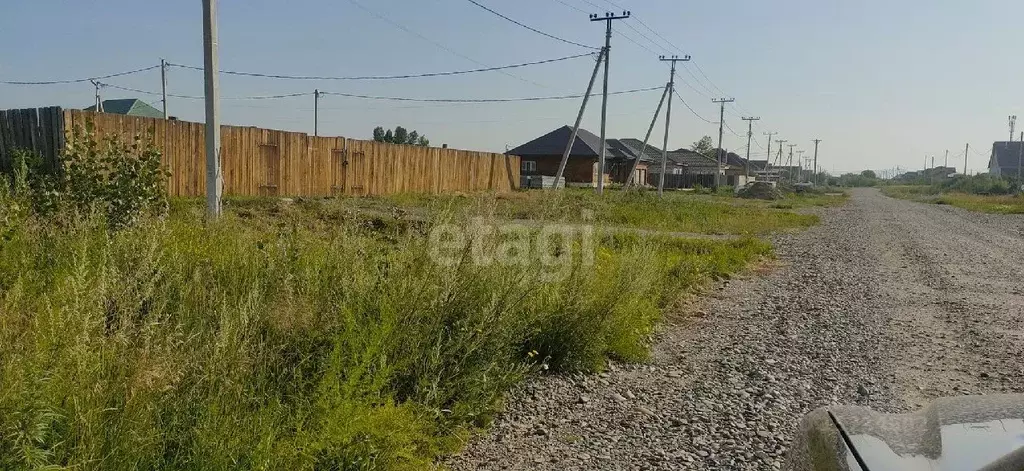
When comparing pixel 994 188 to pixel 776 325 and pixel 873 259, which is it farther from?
pixel 776 325

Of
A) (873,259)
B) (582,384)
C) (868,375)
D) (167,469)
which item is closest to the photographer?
(167,469)

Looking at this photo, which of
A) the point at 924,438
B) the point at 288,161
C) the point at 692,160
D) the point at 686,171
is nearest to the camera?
the point at 924,438

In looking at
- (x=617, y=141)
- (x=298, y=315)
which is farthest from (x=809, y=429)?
(x=617, y=141)

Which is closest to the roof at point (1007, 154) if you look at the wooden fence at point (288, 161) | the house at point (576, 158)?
the house at point (576, 158)

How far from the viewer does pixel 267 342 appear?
3.48 meters

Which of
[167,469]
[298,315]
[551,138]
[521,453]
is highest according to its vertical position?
[551,138]

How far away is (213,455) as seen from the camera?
2605 millimetres

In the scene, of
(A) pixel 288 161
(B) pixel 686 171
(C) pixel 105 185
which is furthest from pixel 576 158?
(C) pixel 105 185

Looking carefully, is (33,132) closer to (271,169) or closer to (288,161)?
(271,169)

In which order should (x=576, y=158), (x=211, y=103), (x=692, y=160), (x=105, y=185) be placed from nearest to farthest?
(x=105, y=185) → (x=211, y=103) → (x=576, y=158) → (x=692, y=160)

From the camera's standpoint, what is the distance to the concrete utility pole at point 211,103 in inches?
334

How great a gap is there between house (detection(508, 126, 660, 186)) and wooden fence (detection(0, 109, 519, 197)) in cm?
2399

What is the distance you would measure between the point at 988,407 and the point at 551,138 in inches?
2195

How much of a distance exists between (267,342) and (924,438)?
9.36 feet
